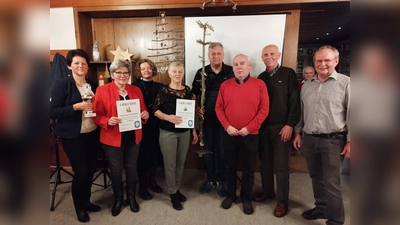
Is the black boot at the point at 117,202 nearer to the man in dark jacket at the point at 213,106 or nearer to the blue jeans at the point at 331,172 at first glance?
the man in dark jacket at the point at 213,106

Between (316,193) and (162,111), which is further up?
(162,111)

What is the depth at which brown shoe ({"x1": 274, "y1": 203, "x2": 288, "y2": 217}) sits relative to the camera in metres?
2.19

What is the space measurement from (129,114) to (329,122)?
1.70m

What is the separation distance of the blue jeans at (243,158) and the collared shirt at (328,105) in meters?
0.52

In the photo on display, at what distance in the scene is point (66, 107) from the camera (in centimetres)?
183

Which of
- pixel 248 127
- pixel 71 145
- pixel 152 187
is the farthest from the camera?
pixel 152 187

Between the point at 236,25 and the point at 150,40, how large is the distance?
1.20 meters

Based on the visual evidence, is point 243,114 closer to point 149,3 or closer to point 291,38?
point 291,38

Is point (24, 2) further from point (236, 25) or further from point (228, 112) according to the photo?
point (236, 25)

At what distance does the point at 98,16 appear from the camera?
3.14 meters

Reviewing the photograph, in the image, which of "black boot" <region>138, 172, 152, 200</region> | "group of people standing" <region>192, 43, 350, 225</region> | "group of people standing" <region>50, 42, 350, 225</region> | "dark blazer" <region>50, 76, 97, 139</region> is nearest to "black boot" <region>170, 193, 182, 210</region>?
"group of people standing" <region>50, 42, 350, 225</region>

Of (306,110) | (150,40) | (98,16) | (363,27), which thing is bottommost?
(306,110)

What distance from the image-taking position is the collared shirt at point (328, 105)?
1768 millimetres

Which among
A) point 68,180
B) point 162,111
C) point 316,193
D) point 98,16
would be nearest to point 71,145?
point 162,111
